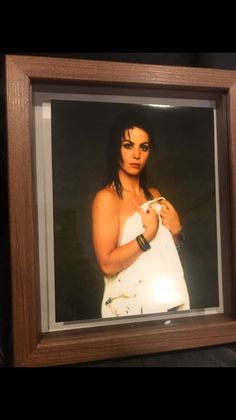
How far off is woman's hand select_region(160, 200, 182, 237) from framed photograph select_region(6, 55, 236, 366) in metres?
0.01

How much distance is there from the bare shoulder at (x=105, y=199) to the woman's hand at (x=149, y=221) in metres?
0.04

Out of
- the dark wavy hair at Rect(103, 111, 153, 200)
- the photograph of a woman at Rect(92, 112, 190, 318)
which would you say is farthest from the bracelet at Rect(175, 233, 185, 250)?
the dark wavy hair at Rect(103, 111, 153, 200)

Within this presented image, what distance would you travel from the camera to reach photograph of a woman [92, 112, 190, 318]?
43 cm

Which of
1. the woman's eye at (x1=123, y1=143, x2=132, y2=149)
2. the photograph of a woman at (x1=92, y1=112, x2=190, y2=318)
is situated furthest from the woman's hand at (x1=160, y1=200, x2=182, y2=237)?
the woman's eye at (x1=123, y1=143, x2=132, y2=149)

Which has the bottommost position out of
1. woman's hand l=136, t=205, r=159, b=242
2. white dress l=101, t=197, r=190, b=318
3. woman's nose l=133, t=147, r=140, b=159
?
white dress l=101, t=197, r=190, b=318

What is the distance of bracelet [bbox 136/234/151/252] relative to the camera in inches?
17.5

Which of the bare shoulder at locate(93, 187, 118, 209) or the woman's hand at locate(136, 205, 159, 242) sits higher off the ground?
the bare shoulder at locate(93, 187, 118, 209)

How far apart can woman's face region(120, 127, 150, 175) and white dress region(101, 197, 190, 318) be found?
0.20 ft

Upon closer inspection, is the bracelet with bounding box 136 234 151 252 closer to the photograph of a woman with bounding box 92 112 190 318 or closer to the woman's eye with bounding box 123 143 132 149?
the photograph of a woman with bounding box 92 112 190 318

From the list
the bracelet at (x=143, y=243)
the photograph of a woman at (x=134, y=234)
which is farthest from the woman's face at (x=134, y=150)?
the bracelet at (x=143, y=243)

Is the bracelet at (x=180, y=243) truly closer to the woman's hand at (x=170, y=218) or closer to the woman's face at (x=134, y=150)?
the woman's hand at (x=170, y=218)

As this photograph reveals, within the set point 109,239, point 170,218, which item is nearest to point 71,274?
point 109,239

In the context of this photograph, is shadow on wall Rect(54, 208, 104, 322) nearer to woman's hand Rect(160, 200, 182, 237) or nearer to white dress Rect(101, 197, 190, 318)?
white dress Rect(101, 197, 190, 318)
